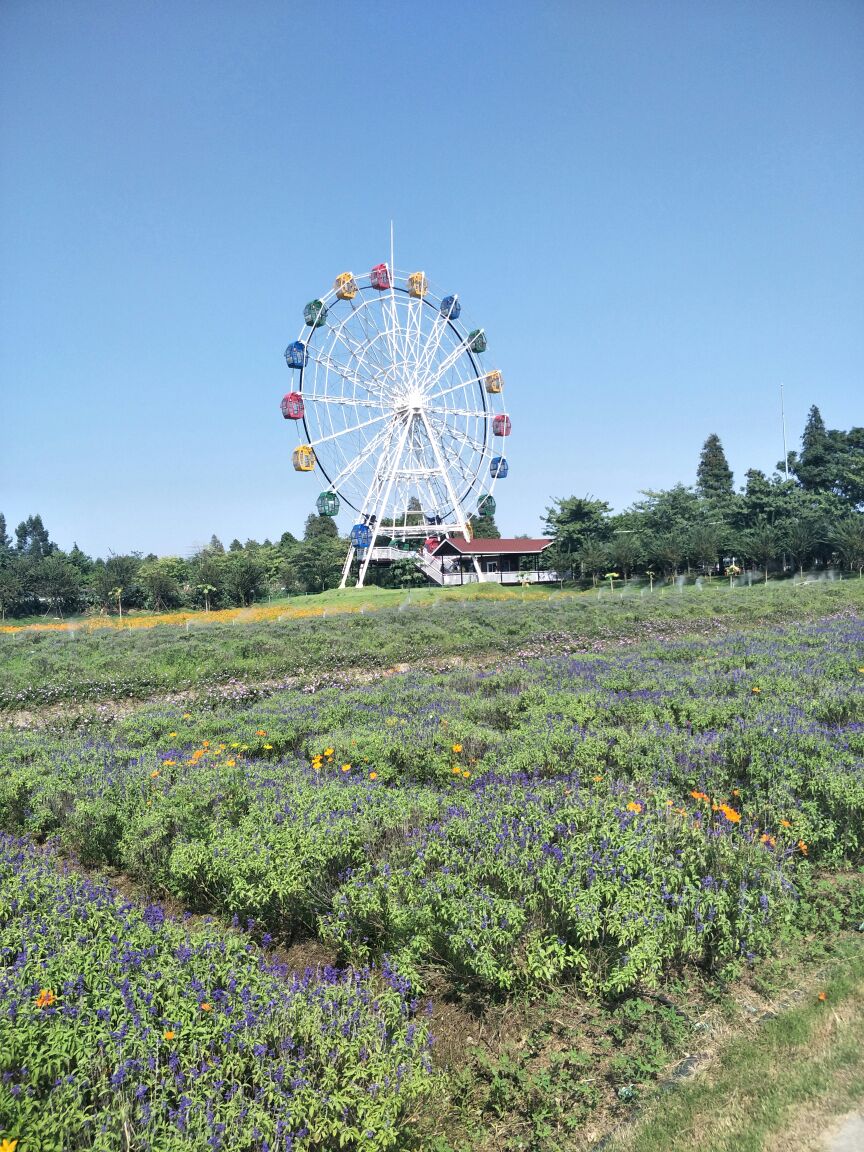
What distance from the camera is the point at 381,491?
162 ft

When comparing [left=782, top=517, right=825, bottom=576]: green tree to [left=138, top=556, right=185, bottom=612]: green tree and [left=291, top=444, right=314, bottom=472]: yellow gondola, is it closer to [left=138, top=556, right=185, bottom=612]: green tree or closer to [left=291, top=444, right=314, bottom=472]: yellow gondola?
[left=291, top=444, right=314, bottom=472]: yellow gondola

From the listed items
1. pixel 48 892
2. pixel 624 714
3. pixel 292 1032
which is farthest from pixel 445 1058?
pixel 624 714

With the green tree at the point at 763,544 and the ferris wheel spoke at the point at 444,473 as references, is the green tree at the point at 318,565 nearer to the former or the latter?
the ferris wheel spoke at the point at 444,473

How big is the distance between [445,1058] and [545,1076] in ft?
1.56

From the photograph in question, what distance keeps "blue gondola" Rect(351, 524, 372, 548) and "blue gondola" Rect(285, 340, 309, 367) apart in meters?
13.1

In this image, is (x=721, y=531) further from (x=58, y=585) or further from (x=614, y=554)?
(x=58, y=585)

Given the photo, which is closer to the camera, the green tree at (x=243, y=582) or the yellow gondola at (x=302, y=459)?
the yellow gondola at (x=302, y=459)

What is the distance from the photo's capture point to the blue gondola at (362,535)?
51.5 metres

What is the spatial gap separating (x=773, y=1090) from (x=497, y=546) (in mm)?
57488

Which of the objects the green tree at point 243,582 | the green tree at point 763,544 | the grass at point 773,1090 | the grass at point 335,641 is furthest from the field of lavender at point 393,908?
the green tree at point 763,544

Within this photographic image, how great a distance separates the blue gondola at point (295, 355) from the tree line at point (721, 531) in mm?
24603

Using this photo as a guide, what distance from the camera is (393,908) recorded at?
3.81 m

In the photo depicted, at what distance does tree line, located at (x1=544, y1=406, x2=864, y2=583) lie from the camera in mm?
51906

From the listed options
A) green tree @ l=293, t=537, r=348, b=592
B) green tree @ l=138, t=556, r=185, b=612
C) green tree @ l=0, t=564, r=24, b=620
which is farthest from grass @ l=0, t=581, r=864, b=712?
green tree @ l=293, t=537, r=348, b=592
